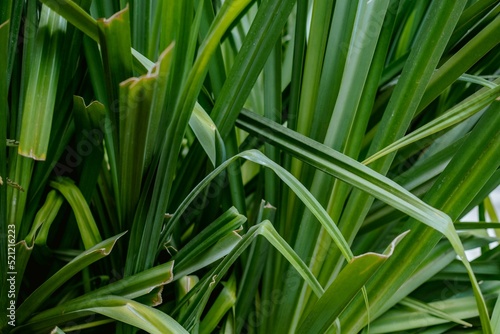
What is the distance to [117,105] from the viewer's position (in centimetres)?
46

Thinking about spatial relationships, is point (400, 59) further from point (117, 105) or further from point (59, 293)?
point (59, 293)

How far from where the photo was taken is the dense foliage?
0.43 metres

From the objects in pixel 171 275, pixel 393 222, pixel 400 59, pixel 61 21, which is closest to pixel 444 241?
pixel 393 222

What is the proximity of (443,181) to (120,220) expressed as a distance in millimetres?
277

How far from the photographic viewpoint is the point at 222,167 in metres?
0.42

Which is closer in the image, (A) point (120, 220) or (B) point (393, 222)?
(A) point (120, 220)

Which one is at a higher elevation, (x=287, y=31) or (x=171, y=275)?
(x=287, y=31)

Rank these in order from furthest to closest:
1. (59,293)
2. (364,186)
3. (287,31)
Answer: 1. (287,31)
2. (59,293)
3. (364,186)

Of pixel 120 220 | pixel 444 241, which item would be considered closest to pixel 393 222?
pixel 444 241

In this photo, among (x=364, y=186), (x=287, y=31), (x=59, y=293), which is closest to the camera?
(x=364, y=186)

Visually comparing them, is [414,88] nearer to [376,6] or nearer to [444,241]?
[376,6]

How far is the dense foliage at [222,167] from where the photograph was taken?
1.40 feet

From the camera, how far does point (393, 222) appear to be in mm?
593

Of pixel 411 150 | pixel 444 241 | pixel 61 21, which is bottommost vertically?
pixel 444 241
